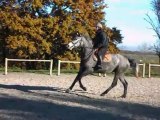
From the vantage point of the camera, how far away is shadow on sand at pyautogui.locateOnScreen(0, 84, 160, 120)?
12.1 meters

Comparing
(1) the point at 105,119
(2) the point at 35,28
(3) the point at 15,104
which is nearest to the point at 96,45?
(3) the point at 15,104

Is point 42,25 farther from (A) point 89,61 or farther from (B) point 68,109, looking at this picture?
(B) point 68,109

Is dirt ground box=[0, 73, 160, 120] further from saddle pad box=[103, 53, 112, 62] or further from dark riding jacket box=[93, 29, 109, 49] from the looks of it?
dark riding jacket box=[93, 29, 109, 49]

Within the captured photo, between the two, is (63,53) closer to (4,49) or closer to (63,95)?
(4,49)

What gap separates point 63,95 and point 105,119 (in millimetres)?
5462

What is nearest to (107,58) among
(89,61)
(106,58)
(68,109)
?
(106,58)

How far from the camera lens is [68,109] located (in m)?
13.6

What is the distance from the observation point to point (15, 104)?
46.1ft

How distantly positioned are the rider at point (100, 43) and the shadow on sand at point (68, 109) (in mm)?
1824

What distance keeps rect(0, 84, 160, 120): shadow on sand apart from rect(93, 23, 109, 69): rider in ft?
5.98

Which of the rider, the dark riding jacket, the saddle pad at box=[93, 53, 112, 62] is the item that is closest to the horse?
the saddle pad at box=[93, 53, 112, 62]

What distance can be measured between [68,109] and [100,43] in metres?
4.80

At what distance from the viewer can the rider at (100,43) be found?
17.7 m

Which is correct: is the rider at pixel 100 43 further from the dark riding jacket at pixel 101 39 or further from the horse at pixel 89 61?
the horse at pixel 89 61
